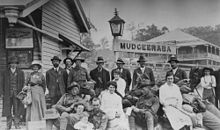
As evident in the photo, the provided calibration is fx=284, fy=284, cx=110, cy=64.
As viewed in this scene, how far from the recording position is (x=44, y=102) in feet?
15.7

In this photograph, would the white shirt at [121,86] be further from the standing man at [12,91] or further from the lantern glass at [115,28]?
the standing man at [12,91]

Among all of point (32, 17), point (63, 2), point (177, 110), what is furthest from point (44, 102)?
point (63, 2)

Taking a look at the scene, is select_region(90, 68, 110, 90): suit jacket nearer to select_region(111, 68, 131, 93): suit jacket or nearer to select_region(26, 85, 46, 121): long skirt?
select_region(111, 68, 131, 93): suit jacket

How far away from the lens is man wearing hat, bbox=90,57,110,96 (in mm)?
5051

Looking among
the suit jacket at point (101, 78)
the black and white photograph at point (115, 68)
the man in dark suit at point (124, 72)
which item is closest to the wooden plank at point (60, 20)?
the black and white photograph at point (115, 68)

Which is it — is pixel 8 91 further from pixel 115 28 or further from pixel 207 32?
pixel 207 32

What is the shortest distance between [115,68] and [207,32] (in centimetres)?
208

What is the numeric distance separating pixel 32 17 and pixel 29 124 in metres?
2.15

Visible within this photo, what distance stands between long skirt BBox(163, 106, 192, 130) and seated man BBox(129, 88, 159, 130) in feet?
0.76

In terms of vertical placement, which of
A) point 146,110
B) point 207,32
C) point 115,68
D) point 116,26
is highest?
point 116,26

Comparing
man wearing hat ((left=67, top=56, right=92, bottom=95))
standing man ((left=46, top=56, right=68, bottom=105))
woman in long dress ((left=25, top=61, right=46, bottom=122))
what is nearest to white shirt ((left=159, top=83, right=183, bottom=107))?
man wearing hat ((left=67, top=56, right=92, bottom=95))

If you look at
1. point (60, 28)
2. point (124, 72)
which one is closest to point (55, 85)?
point (124, 72)

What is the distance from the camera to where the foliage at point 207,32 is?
225 inches

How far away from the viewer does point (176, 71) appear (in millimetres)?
5223
